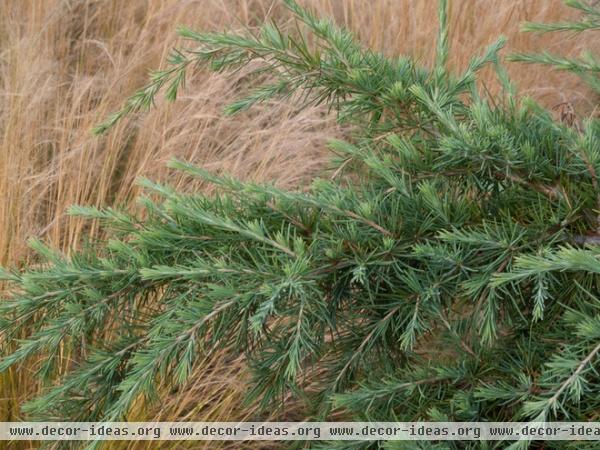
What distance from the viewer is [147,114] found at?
8.73ft

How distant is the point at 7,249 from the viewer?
7.37 feet

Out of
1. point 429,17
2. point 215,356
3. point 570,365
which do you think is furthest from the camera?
point 429,17

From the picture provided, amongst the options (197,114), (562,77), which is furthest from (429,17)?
(197,114)

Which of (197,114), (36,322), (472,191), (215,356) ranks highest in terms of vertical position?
(472,191)

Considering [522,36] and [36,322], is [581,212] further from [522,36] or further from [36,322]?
[522,36]

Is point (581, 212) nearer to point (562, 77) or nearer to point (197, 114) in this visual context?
point (197, 114)

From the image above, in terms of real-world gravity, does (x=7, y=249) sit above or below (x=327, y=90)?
below

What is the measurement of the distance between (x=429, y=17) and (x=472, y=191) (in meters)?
1.46

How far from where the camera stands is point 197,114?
2.40 m

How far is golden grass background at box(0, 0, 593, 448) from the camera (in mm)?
2236

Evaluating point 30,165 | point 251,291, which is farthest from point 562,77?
point 251,291

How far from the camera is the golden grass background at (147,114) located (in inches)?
88.0

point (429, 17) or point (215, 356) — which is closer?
point (215, 356)

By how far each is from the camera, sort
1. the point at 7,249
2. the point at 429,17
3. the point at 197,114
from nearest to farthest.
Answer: the point at 7,249 < the point at 197,114 < the point at 429,17
